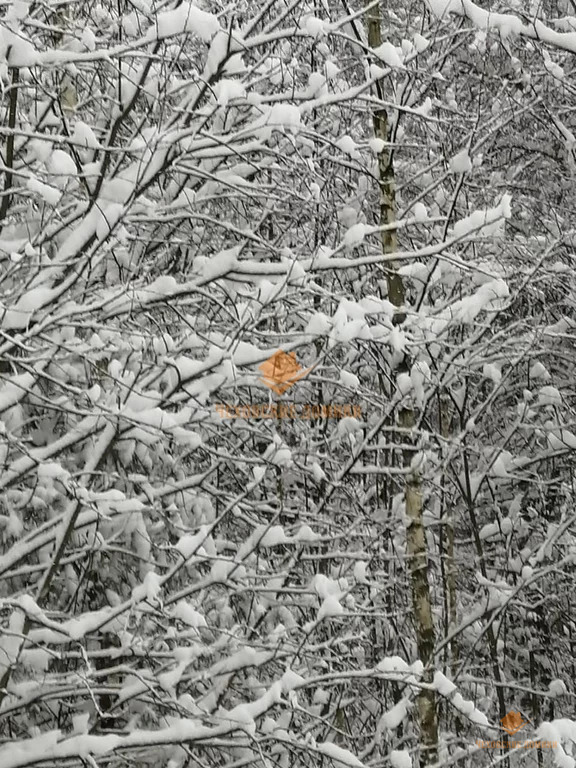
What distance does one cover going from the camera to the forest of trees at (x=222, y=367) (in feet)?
11.3

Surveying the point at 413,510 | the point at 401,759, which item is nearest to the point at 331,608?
the point at 401,759

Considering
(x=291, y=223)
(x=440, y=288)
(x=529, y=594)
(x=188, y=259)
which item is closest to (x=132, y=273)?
(x=188, y=259)

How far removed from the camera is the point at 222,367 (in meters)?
3.64

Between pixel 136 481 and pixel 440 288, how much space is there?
3351 millimetres

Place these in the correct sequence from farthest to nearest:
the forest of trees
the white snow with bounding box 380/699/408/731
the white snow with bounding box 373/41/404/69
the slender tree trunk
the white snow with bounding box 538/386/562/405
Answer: the white snow with bounding box 538/386/562/405 → the slender tree trunk → the white snow with bounding box 380/699/408/731 → the white snow with bounding box 373/41/404/69 → the forest of trees

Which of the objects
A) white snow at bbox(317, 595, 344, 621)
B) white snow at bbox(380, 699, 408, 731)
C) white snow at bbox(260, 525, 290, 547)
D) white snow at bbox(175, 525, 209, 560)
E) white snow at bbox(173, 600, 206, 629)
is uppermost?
white snow at bbox(260, 525, 290, 547)

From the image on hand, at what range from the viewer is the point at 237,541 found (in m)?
5.77

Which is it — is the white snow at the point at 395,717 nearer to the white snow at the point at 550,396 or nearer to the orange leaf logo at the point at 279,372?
the orange leaf logo at the point at 279,372

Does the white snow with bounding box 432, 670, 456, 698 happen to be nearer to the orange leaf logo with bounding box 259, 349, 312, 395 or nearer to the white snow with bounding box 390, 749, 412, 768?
the white snow with bounding box 390, 749, 412, 768

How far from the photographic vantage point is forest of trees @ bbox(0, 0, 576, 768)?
3.44m

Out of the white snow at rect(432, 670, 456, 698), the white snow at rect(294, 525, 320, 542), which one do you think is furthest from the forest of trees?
the white snow at rect(294, 525, 320, 542)

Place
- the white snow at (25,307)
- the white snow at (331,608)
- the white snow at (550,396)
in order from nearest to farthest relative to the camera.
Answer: the white snow at (25,307)
the white snow at (331,608)
the white snow at (550,396)

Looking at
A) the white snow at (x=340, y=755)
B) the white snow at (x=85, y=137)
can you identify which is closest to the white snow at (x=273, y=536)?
the white snow at (x=340, y=755)

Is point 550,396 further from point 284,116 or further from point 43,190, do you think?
point 43,190
